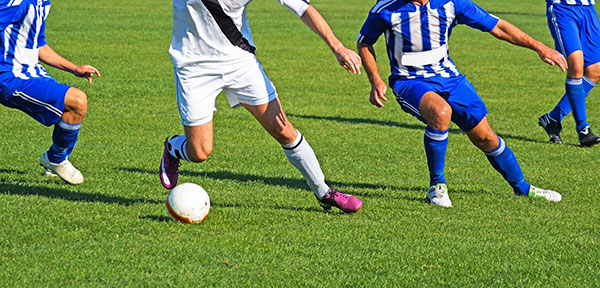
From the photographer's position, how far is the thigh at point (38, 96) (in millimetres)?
7262

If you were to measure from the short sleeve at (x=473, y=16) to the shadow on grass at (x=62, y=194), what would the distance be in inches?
115

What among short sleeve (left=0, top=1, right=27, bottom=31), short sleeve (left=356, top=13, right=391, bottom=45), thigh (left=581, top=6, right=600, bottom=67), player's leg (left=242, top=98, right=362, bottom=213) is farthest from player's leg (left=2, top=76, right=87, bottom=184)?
thigh (left=581, top=6, right=600, bottom=67)

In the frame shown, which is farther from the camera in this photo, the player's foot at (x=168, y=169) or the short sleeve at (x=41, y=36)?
the short sleeve at (x=41, y=36)

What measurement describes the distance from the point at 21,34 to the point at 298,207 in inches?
105

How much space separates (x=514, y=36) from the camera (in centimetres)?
723

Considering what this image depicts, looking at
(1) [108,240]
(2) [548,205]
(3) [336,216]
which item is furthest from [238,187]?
(2) [548,205]

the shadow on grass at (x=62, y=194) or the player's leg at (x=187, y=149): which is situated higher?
the player's leg at (x=187, y=149)

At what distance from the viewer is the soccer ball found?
6.32 meters

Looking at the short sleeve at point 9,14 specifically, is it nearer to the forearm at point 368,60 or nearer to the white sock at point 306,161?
the white sock at point 306,161

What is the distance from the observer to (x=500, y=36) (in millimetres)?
7277

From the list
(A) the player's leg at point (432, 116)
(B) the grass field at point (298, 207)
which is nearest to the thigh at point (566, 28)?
(B) the grass field at point (298, 207)

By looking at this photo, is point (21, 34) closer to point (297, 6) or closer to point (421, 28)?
point (297, 6)

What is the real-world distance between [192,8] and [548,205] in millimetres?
3318

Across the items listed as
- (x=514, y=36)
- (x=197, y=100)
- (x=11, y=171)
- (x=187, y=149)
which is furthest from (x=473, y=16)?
(x=11, y=171)
